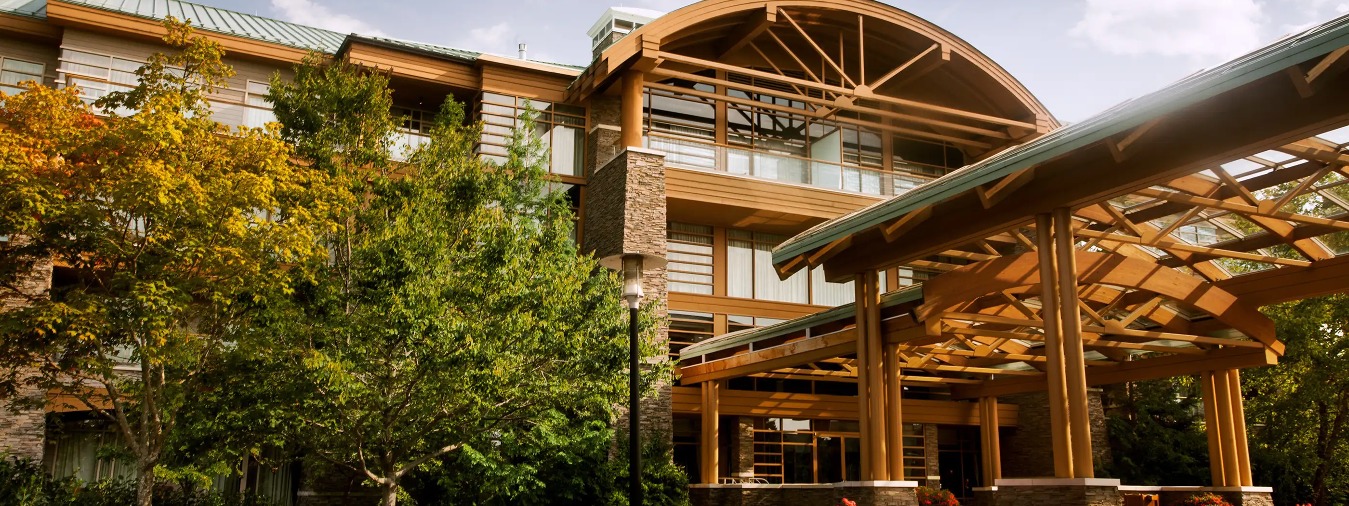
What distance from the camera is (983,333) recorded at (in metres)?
16.2

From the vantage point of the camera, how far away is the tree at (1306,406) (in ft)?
68.5

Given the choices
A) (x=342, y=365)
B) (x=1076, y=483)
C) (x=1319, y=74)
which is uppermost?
(x=1319, y=74)

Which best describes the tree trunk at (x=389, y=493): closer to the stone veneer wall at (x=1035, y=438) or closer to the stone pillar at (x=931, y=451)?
the stone pillar at (x=931, y=451)

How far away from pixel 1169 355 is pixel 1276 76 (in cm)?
920

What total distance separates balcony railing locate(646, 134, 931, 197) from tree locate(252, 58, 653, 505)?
25.2 feet

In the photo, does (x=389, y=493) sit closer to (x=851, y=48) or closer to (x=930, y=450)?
(x=930, y=450)

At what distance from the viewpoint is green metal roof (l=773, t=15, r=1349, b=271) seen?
950cm

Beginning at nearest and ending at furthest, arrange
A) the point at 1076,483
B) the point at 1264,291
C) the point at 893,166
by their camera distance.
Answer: the point at 1076,483 < the point at 1264,291 < the point at 893,166

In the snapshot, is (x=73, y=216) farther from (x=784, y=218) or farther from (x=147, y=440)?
(x=784, y=218)

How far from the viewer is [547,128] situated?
79.7 ft

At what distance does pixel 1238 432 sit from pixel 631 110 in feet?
43.3

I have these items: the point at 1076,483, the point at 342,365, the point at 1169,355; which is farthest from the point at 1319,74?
the point at 342,365

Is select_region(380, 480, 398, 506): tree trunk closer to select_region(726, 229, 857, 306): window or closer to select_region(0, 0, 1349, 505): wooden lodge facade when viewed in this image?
select_region(0, 0, 1349, 505): wooden lodge facade

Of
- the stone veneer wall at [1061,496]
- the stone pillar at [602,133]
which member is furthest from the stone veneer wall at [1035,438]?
the stone veneer wall at [1061,496]
